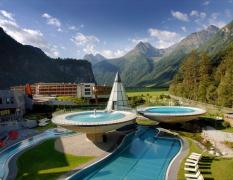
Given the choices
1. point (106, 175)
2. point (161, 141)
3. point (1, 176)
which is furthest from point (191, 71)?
point (1, 176)

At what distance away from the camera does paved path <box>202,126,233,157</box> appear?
58.6 feet

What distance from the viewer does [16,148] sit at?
20.8m

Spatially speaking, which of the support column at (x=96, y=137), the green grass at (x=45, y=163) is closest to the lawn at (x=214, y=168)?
the green grass at (x=45, y=163)

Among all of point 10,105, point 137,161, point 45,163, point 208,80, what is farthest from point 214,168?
point 208,80

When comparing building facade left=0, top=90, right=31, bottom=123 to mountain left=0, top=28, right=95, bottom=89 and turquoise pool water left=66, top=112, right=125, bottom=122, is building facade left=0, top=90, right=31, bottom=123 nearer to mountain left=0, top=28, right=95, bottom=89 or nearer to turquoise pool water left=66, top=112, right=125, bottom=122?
turquoise pool water left=66, top=112, right=125, bottom=122

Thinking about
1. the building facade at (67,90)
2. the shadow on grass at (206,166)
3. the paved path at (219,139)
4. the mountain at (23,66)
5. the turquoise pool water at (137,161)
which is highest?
the mountain at (23,66)

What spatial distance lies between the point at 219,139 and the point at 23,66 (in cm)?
16248

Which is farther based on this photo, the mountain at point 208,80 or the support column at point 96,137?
the mountain at point 208,80

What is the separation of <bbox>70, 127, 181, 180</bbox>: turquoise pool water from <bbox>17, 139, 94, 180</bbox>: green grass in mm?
1556

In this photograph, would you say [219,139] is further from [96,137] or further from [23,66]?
[23,66]

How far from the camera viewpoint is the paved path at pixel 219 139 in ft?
58.6

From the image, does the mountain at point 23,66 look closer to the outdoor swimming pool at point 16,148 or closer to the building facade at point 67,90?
the building facade at point 67,90

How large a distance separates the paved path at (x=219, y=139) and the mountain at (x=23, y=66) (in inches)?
5177

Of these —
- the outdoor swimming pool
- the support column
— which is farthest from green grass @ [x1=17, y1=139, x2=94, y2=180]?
the support column
